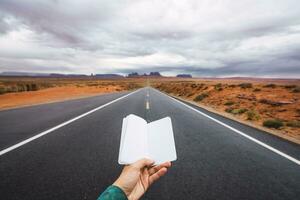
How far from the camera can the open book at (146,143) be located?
1.89m

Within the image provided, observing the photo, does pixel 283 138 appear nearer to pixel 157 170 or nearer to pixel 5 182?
pixel 157 170

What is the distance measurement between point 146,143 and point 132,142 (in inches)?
6.0

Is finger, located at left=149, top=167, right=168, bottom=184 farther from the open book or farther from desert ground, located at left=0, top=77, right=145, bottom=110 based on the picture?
desert ground, located at left=0, top=77, right=145, bottom=110

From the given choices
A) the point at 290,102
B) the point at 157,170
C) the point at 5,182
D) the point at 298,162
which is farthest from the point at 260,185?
the point at 290,102

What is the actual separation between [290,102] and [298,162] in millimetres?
12120

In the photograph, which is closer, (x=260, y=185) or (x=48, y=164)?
(x=260, y=185)

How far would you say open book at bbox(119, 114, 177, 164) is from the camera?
189 centimetres

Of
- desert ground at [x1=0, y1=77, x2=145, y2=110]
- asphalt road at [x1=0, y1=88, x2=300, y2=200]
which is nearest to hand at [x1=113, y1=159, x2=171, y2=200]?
asphalt road at [x1=0, y1=88, x2=300, y2=200]

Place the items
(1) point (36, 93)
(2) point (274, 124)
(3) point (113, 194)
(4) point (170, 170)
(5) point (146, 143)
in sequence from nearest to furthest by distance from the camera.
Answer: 1. (3) point (113, 194)
2. (5) point (146, 143)
3. (4) point (170, 170)
4. (2) point (274, 124)
5. (1) point (36, 93)

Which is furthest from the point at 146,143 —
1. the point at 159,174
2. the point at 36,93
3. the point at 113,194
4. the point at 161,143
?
the point at 36,93

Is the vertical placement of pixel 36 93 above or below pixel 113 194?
below

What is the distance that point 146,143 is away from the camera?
205cm

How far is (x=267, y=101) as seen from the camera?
640 inches

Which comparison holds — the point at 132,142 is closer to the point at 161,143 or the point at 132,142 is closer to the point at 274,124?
the point at 161,143
